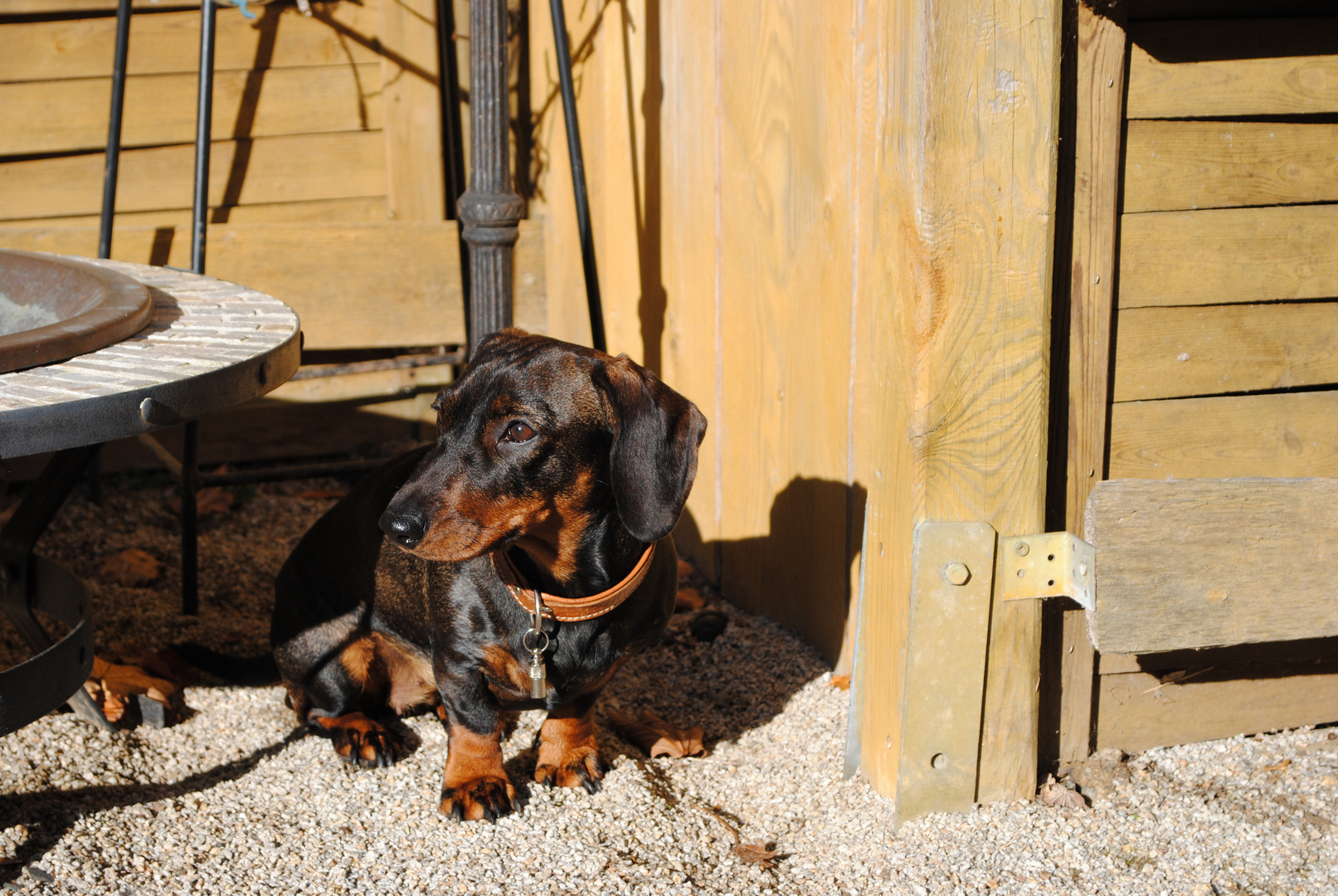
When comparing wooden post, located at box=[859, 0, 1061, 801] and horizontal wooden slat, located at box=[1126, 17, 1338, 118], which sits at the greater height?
horizontal wooden slat, located at box=[1126, 17, 1338, 118]

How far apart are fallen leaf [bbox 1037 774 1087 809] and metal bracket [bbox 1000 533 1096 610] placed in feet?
1.45

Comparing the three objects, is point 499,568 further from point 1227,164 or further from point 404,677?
point 1227,164

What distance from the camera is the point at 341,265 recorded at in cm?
441

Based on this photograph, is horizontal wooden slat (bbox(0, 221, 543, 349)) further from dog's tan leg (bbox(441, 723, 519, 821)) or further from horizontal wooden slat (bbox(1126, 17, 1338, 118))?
horizontal wooden slat (bbox(1126, 17, 1338, 118))

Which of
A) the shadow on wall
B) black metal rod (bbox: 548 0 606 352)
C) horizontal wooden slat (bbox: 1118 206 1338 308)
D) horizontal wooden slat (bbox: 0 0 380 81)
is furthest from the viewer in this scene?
horizontal wooden slat (bbox: 0 0 380 81)

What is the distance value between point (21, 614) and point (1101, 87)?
257 cm

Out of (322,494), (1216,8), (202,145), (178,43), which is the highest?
(178,43)

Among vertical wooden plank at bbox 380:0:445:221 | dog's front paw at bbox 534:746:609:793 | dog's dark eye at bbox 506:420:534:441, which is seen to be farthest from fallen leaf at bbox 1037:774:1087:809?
vertical wooden plank at bbox 380:0:445:221

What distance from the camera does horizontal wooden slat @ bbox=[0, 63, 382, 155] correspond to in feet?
13.7

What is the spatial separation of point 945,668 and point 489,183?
1.83 metres

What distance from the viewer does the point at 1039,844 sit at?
7.56 feet

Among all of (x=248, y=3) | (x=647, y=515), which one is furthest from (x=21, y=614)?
(x=248, y=3)

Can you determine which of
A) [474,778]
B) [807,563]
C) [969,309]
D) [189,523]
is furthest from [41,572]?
[969,309]

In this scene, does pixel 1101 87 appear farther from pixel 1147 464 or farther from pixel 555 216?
pixel 555 216
